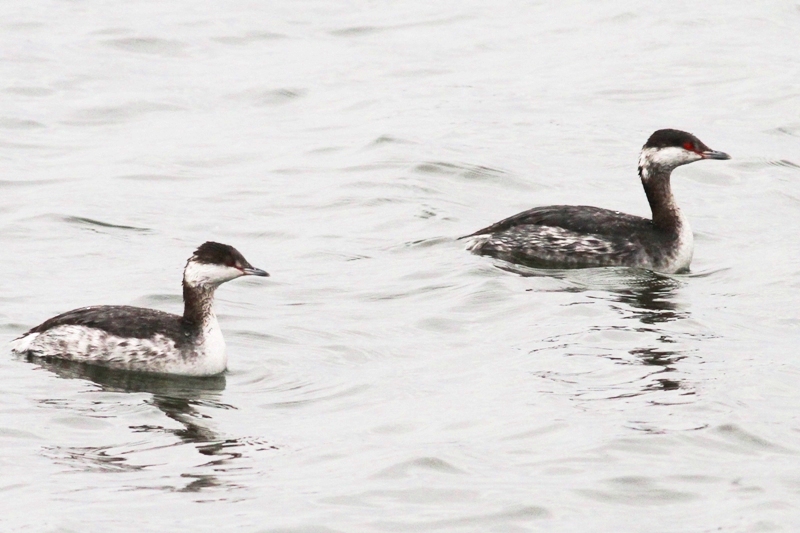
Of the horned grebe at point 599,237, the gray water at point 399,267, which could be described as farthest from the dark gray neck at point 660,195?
the gray water at point 399,267

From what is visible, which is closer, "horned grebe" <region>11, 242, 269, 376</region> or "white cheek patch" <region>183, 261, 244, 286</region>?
"horned grebe" <region>11, 242, 269, 376</region>

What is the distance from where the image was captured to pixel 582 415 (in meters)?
11.2

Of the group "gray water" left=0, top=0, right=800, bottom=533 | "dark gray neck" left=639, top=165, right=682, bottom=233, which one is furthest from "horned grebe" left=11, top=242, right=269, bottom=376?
"dark gray neck" left=639, top=165, right=682, bottom=233

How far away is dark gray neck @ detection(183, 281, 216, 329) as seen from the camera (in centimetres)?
1277

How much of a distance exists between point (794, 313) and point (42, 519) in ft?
24.4

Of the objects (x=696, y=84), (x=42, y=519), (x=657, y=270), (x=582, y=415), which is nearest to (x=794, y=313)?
(x=657, y=270)

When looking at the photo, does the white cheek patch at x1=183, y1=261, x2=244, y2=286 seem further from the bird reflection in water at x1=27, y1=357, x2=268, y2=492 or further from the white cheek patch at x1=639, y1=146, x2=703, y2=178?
the white cheek patch at x1=639, y1=146, x2=703, y2=178

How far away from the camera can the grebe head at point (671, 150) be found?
52.5 ft

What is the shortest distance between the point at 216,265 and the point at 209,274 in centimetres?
10

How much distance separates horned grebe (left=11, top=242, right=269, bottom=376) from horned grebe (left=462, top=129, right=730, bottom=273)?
3.92 meters

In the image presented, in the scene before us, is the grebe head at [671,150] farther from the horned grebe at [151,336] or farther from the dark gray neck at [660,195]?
the horned grebe at [151,336]

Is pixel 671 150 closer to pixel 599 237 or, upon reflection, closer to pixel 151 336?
pixel 599 237

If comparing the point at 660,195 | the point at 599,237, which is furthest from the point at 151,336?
the point at 660,195

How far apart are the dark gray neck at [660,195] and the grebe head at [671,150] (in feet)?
0.08
